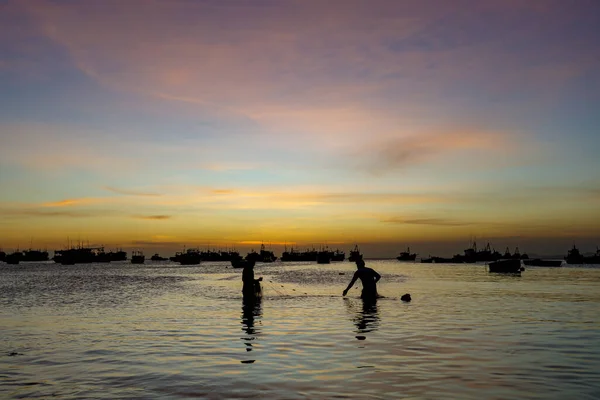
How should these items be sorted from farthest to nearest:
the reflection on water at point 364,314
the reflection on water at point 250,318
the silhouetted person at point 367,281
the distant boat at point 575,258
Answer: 1. the distant boat at point 575,258
2. the silhouetted person at point 367,281
3. the reflection on water at point 364,314
4. the reflection on water at point 250,318

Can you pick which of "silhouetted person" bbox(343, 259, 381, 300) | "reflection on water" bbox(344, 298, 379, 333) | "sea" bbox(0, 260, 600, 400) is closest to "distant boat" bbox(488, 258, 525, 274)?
"sea" bbox(0, 260, 600, 400)

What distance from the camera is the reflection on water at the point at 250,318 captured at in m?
17.5

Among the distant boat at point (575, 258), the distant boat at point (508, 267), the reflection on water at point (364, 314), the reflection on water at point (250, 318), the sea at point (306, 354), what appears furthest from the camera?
the distant boat at point (575, 258)

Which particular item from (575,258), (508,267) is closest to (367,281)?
(508,267)

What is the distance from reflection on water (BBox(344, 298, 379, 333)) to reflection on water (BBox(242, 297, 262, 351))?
155 inches

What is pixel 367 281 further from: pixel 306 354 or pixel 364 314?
pixel 306 354

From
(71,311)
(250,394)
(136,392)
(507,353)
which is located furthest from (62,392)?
(71,311)

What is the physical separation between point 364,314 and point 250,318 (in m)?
5.28

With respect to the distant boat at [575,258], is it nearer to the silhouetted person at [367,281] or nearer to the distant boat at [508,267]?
the distant boat at [508,267]

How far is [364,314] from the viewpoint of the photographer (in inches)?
926

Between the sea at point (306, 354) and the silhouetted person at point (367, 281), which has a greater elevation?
the silhouetted person at point (367, 281)

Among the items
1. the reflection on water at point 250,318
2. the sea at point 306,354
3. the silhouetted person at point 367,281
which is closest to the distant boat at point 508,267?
the sea at point 306,354

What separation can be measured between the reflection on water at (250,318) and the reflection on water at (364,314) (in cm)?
393

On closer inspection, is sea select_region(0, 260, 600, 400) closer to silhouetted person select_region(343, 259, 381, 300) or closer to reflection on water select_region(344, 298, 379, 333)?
reflection on water select_region(344, 298, 379, 333)
